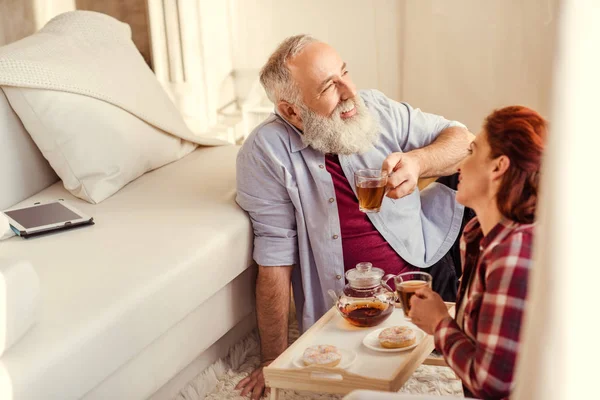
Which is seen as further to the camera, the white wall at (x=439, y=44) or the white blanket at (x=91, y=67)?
the white wall at (x=439, y=44)

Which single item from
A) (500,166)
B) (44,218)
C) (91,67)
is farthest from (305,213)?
(500,166)

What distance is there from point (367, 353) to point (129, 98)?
1.23 m

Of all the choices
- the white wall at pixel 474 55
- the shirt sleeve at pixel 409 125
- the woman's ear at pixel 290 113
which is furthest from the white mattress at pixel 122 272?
→ the white wall at pixel 474 55

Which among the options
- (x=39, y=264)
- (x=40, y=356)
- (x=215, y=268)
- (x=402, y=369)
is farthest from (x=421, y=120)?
(x=40, y=356)

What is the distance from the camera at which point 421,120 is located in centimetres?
235

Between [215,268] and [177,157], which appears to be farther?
[177,157]

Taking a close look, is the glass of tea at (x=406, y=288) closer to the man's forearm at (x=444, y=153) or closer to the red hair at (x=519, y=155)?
the red hair at (x=519, y=155)

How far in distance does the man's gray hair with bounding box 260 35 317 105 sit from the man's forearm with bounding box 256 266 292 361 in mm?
458

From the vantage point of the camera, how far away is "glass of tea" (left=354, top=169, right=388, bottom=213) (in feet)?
6.36

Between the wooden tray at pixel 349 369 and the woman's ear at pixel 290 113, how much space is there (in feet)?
2.12

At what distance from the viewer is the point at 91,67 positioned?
8.11ft

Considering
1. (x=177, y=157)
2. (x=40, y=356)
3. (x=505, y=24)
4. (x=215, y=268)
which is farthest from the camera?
(x=505, y=24)

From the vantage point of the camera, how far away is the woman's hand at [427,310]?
57.4 inches

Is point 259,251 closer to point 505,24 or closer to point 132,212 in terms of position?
point 132,212
